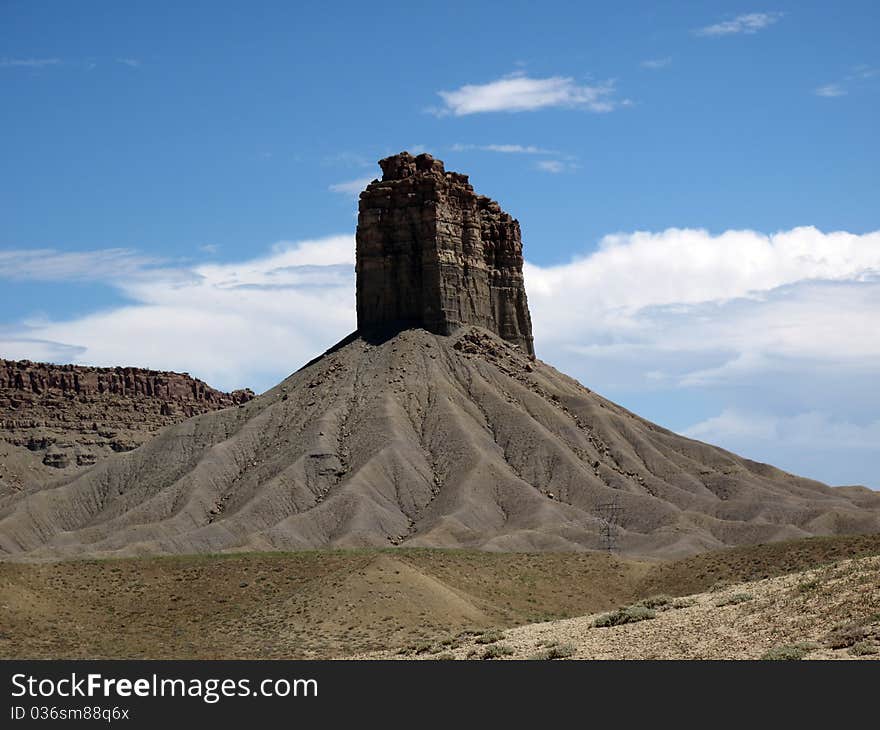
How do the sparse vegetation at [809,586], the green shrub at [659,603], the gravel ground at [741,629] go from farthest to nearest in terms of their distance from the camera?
the green shrub at [659,603], the sparse vegetation at [809,586], the gravel ground at [741,629]

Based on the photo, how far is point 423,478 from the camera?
132 metres

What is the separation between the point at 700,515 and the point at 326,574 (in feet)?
228

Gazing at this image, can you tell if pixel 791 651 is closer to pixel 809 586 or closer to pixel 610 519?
pixel 809 586

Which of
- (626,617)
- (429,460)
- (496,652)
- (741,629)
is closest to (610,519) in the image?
(429,460)

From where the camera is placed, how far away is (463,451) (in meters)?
135

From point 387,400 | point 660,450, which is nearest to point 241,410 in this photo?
point 387,400

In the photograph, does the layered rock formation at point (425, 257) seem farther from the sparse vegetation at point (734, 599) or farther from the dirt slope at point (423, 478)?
the sparse vegetation at point (734, 599)

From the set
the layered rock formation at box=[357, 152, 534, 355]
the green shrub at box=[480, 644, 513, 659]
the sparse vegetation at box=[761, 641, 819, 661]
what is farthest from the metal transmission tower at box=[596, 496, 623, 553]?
the sparse vegetation at box=[761, 641, 819, 661]

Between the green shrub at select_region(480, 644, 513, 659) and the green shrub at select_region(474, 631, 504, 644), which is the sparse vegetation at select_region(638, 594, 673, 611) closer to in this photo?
the green shrub at select_region(474, 631, 504, 644)

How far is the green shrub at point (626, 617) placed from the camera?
38419 mm

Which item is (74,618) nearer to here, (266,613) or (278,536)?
(266,613)

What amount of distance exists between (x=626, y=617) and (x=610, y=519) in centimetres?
8849

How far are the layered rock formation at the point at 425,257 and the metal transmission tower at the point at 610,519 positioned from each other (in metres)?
35.2

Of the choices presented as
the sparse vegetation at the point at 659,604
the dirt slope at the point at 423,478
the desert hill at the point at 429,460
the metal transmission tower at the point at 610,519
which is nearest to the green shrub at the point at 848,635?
the sparse vegetation at the point at 659,604
